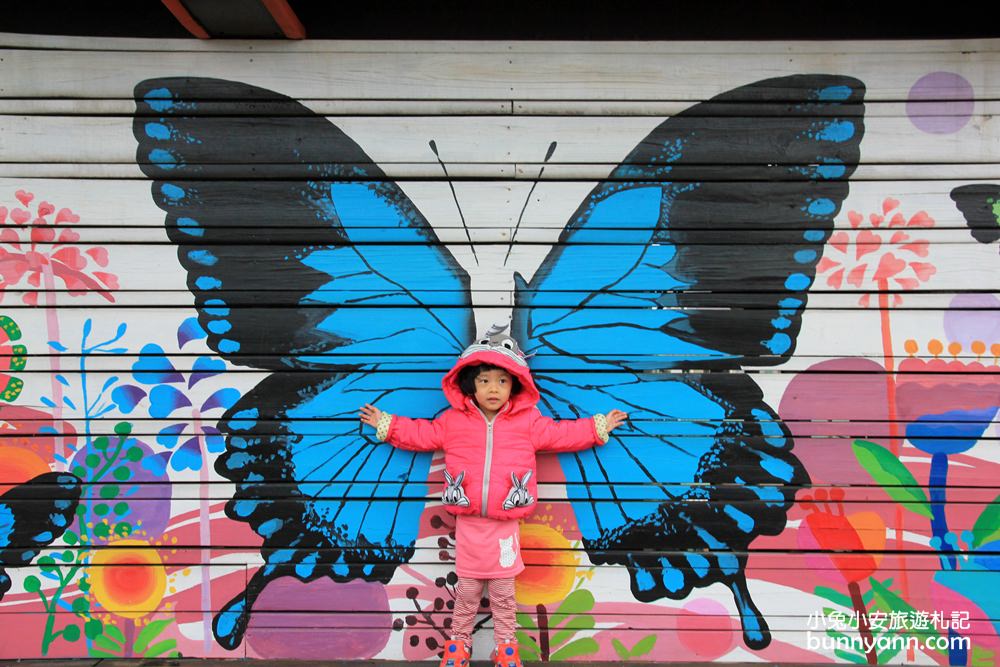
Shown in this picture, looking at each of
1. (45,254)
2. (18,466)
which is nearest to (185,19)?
(45,254)

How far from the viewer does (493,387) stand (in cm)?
263

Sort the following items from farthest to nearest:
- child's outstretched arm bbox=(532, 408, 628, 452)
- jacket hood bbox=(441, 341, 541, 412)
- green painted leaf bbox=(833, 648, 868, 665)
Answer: green painted leaf bbox=(833, 648, 868, 665) < child's outstretched arm bbox=(532, 408, 628, 452) < jacket hood bbox=(441, 341, 541, 412)

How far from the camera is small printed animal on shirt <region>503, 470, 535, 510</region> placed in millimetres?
2580

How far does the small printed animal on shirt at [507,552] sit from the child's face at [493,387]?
20.9 inches

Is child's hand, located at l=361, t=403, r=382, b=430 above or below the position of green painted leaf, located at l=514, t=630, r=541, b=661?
above

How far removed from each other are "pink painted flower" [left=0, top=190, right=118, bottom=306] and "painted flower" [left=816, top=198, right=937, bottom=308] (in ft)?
10.2

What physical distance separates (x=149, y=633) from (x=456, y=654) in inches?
53.1

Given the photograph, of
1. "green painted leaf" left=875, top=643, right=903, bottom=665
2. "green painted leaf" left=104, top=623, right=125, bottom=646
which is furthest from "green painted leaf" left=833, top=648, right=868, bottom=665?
"green painted leaf" left=104, top=623, right=125, bottom=646

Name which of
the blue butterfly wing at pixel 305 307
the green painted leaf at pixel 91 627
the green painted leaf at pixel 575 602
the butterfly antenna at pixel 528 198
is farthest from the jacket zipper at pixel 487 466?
the green painted leaf at pixel 91 627

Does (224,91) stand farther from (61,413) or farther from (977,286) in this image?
(977,286)

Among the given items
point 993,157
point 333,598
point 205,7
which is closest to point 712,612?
point 333,598

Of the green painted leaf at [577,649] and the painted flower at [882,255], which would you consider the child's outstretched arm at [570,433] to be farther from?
the painted flower at [882,255]

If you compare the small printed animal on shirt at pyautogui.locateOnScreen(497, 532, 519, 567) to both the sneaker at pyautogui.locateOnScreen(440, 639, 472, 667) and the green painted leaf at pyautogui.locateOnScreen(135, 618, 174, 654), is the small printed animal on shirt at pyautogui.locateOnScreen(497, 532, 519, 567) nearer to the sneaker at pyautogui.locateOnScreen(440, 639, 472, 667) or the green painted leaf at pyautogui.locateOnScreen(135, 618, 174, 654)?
the sneaker at pyautogui.locateOnScreen(440, 639, 472, 667)

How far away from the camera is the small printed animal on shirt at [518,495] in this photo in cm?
258
